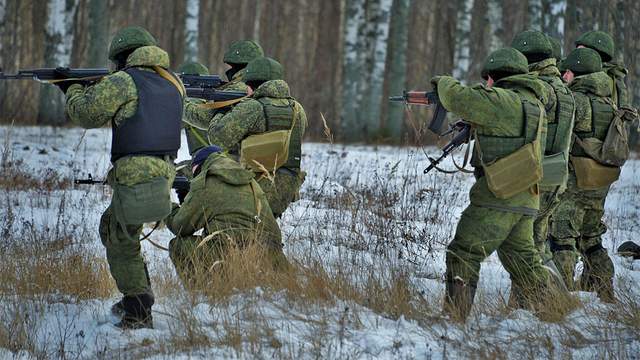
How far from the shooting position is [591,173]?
25.7 feet

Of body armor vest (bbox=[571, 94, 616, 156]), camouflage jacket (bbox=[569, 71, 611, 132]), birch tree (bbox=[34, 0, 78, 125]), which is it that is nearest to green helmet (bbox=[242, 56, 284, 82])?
camouflage jacket (bbox=[569, 71, 611, 132])

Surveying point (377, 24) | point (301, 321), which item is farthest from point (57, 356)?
point (377, 24)

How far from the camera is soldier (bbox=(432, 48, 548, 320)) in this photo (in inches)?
236

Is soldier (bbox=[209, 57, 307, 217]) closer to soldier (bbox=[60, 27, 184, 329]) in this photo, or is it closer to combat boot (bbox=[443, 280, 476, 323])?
soldier (bbox=[60, 27, 184, 329])

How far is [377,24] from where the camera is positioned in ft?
65.1

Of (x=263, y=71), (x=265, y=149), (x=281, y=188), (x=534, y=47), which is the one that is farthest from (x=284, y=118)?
(x=534, y=47)

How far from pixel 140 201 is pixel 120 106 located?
0.58 metres

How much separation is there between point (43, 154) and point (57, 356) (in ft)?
26.2

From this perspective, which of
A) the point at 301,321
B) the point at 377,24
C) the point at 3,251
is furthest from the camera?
the point at 377,24

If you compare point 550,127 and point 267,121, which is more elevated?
point 550,127

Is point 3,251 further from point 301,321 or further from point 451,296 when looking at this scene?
point 451,296

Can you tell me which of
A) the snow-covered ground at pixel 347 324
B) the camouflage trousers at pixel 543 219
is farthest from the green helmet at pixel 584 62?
the snow-covered ground at pixel 347 324

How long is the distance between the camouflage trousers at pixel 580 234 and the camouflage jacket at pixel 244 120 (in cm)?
253

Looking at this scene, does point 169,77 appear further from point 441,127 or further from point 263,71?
point 263,71
